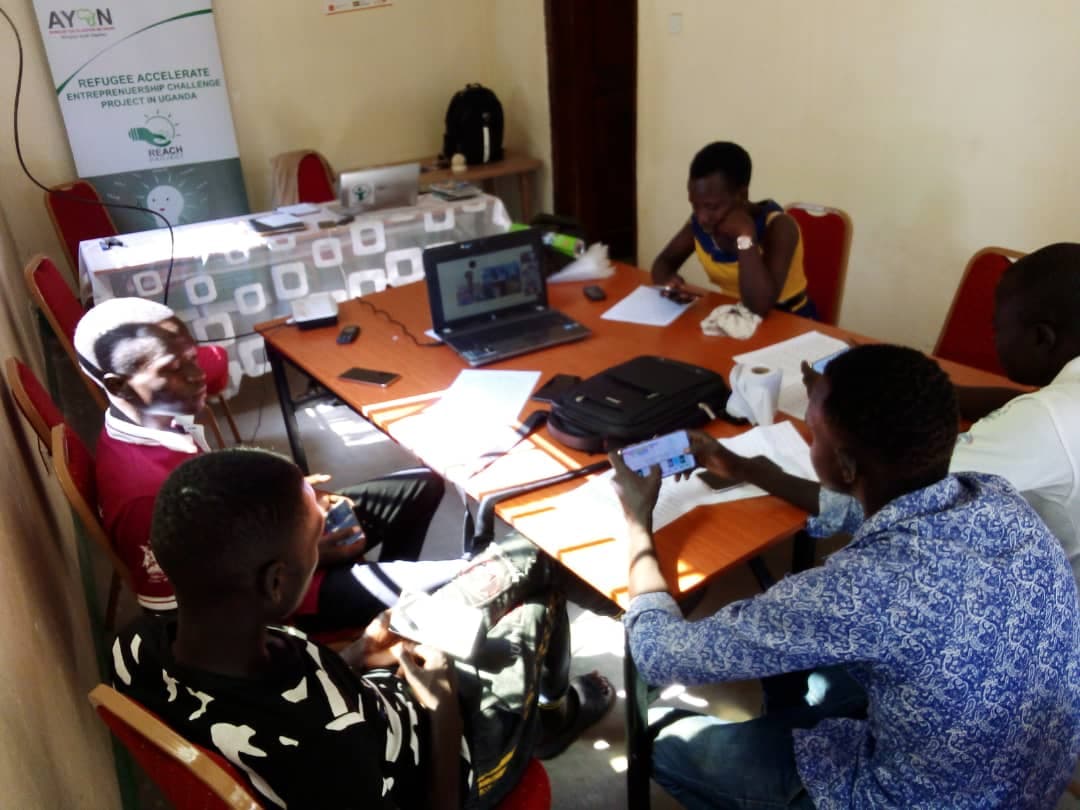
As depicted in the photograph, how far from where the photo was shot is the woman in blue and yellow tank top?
2234 mm

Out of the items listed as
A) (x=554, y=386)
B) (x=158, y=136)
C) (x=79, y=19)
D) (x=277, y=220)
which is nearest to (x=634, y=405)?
(x=554, y=386)

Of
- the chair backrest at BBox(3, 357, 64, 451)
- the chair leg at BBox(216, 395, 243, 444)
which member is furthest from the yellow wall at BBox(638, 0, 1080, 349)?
the chair backrest at BBox(3, 357, 64, 451)

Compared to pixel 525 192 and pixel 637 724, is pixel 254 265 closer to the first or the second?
pixel 525 192

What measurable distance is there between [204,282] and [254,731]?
256cm

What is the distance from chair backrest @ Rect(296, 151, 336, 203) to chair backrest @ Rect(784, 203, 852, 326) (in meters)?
2.65

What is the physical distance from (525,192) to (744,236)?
10.0 feet

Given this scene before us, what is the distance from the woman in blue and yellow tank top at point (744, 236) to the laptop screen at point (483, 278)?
0.49 m

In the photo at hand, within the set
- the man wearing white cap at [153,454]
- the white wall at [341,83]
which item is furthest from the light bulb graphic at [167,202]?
the man wearing white cap at [153,454]

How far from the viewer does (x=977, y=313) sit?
7.13 ft

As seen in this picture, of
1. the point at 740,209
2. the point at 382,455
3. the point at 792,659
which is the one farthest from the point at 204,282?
the point at 792,659

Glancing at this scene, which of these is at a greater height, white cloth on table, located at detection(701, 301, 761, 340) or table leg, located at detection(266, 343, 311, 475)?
white cloth on table, located at detection(701, 301, 761, 340)

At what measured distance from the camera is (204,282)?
312 cm

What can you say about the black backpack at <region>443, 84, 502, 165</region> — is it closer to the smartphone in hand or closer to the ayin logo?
the ayin logo

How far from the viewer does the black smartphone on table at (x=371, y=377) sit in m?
2.01
